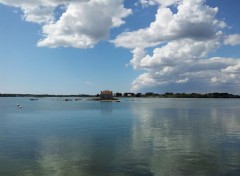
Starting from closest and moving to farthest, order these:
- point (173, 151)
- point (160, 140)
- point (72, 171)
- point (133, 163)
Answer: point (72, 171), point (133, 163), point (173, 151), point (160, 140)

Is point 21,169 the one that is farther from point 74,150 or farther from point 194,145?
point 194,145

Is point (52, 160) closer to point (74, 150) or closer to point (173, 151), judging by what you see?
point (74, 150)

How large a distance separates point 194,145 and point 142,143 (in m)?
6.76

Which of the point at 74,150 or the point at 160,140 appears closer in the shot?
the point at 74,150

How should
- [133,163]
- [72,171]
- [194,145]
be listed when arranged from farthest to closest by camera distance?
[194,145], [133,163], [72,171]

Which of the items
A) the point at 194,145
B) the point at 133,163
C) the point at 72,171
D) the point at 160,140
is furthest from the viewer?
the point at 160,140

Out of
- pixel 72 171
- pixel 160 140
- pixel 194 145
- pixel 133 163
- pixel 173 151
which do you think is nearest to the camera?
pixel 72 171

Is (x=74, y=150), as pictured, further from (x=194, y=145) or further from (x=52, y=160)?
(x=194, y=145)

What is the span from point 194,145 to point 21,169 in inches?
887

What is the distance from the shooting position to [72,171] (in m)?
27.4

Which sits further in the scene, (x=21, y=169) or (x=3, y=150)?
(x=3, y=150)

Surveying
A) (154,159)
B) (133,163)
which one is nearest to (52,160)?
(133,163)

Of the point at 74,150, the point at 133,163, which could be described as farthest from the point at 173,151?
the point at 74,150

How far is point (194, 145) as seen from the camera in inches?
1620
